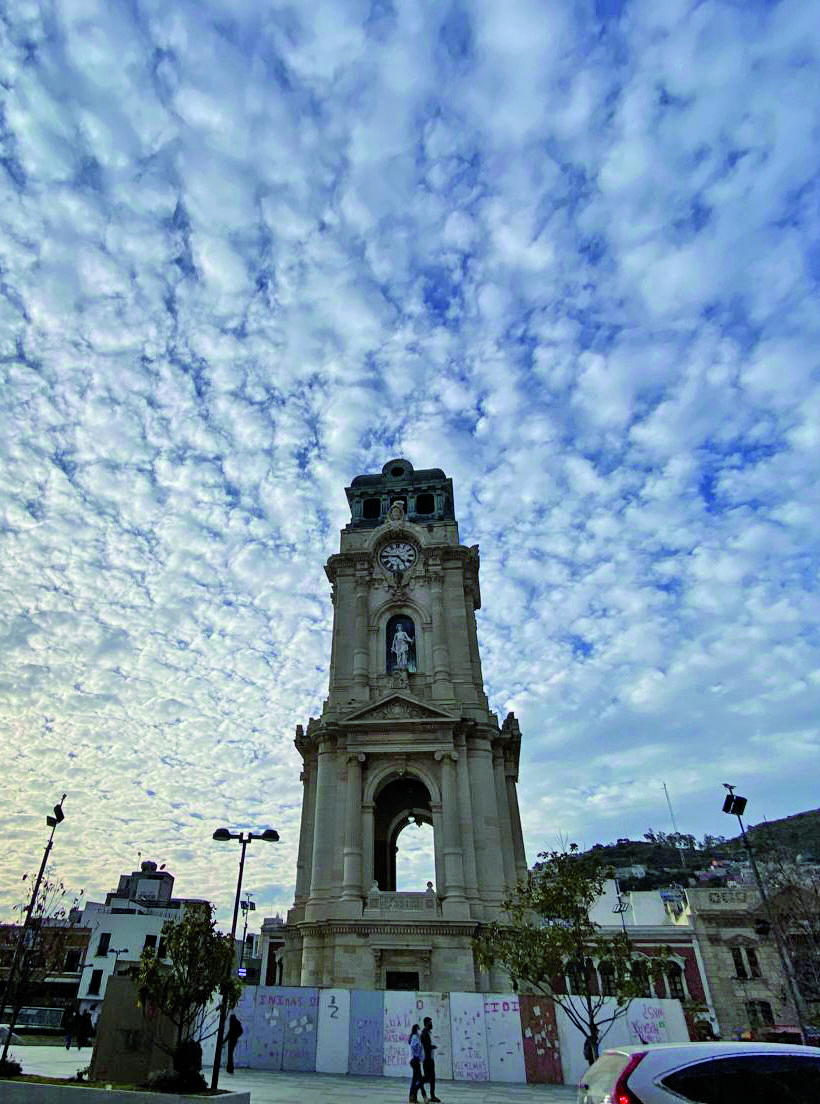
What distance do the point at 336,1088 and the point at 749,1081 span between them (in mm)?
16052

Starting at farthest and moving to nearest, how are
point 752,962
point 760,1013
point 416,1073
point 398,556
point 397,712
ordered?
point 398,556 → point 752,962 → point 760,1013 → point 397,712 → point 416,1073

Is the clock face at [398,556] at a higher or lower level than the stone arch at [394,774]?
higher

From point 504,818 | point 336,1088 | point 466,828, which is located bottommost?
point 336,1088

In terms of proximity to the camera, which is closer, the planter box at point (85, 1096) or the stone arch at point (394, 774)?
the planter box at point (85, 1096)

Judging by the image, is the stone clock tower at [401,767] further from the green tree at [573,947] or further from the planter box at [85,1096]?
the planter box at [85,1096]

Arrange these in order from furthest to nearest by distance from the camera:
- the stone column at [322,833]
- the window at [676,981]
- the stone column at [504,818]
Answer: the window at [676,981] < the stone column at [504,818] < the stone column at [322,833]

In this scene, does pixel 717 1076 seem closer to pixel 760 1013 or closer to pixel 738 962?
pixel 760 1013

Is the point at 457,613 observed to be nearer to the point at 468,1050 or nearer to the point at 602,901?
the point at 468,1050

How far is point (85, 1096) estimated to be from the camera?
1275 cm

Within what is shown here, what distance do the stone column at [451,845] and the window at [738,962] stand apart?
75.7 ft

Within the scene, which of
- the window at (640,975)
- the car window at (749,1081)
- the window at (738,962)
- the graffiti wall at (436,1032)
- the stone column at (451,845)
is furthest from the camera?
the window at (738,962)

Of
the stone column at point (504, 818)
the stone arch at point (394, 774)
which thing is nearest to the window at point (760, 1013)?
the stone column at point (504, 818)

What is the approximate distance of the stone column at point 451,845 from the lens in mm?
32625

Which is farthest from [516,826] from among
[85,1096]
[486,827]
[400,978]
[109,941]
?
[109,941]
